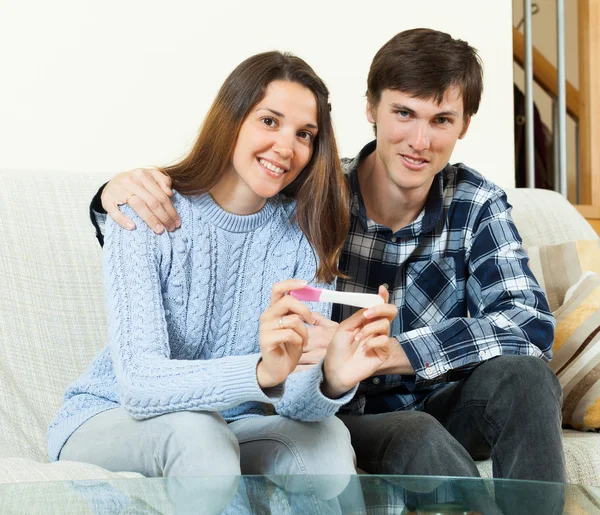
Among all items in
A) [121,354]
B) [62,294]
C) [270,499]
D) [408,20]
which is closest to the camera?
[270,499]

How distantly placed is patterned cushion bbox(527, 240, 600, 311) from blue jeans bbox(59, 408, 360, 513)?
34.1 inches

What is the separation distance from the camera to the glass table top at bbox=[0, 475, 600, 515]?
818 millimetres

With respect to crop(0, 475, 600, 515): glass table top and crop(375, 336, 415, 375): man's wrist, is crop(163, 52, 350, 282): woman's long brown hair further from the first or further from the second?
crop(0, 475, 600, 515): glass table top

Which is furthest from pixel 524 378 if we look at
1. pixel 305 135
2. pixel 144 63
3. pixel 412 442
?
pixel 144 63

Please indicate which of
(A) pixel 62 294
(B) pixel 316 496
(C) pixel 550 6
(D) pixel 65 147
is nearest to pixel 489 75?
(D) pixel 65 147

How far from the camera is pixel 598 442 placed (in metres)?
1.48

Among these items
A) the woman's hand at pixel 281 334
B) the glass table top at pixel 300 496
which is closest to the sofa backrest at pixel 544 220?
the woman's hand at pixel 281 334

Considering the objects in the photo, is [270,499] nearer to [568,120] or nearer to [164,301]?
[164,301]

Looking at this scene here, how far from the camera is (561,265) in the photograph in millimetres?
1896

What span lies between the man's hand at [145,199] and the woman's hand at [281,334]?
0.27 metres

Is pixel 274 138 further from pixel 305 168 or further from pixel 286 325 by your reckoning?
pixel 286 325

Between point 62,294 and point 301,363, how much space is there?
1.75 feet

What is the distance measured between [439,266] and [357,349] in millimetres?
455

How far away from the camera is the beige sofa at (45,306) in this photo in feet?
4.74
